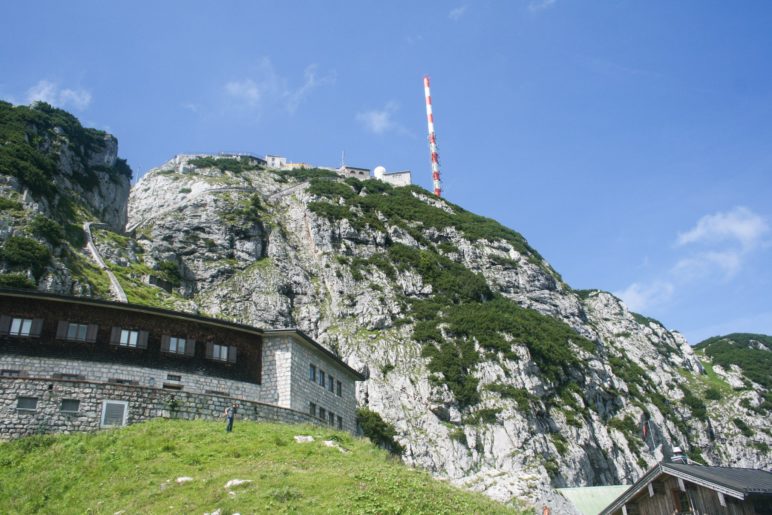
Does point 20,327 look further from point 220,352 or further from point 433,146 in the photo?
point 433,146

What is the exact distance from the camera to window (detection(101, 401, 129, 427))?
1254 inches

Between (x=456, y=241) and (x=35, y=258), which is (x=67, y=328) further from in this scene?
(x=456, y=241)

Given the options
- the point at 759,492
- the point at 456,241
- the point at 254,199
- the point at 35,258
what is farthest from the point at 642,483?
the point at 254,199

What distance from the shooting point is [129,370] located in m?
37.6

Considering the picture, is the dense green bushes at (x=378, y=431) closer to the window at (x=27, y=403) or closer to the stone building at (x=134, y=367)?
the stone building at (x=134, y=367)

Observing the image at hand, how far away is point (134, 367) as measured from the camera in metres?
37.7

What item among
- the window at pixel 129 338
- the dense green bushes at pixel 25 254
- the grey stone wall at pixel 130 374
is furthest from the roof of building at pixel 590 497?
the dense green bushes at pixel 25 254

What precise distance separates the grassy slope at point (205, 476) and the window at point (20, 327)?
886 centimetres

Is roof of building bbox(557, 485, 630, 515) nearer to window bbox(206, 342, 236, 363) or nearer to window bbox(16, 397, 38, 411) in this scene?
window bbox(206, 342, 236, 363)

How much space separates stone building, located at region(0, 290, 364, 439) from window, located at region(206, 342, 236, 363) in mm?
64

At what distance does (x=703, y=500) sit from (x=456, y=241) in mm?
88327

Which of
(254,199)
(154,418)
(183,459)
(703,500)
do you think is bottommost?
(703,500)

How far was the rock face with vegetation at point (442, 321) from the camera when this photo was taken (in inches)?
2867

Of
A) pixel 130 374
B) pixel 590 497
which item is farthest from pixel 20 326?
pixel 590 497
